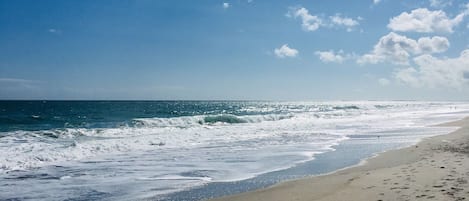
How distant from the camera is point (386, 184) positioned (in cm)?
847

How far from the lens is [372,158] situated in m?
13.6

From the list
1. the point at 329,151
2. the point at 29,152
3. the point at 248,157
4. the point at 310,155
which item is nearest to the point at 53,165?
the point at 29,152

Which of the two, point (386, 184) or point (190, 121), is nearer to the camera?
point (386, 184)

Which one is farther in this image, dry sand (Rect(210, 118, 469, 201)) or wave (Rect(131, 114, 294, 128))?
wave (Rect(131, 114, 294, 128))

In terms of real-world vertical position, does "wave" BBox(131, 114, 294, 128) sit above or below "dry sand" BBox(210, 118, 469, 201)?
below

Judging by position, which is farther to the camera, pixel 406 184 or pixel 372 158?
pixel 372 158

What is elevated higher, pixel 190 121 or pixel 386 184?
pixel 386 184

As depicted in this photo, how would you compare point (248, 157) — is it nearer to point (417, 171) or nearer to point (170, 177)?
point (170, 177)

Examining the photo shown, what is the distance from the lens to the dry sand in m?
7.46

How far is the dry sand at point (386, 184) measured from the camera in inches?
294

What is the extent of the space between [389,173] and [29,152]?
12.4 meters

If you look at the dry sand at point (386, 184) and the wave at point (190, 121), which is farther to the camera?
the wave at point (190, 121)

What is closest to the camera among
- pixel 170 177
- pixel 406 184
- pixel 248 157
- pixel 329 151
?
pixel 406 184

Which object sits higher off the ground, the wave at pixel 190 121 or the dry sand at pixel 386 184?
the dry sand at pixel 386 184
